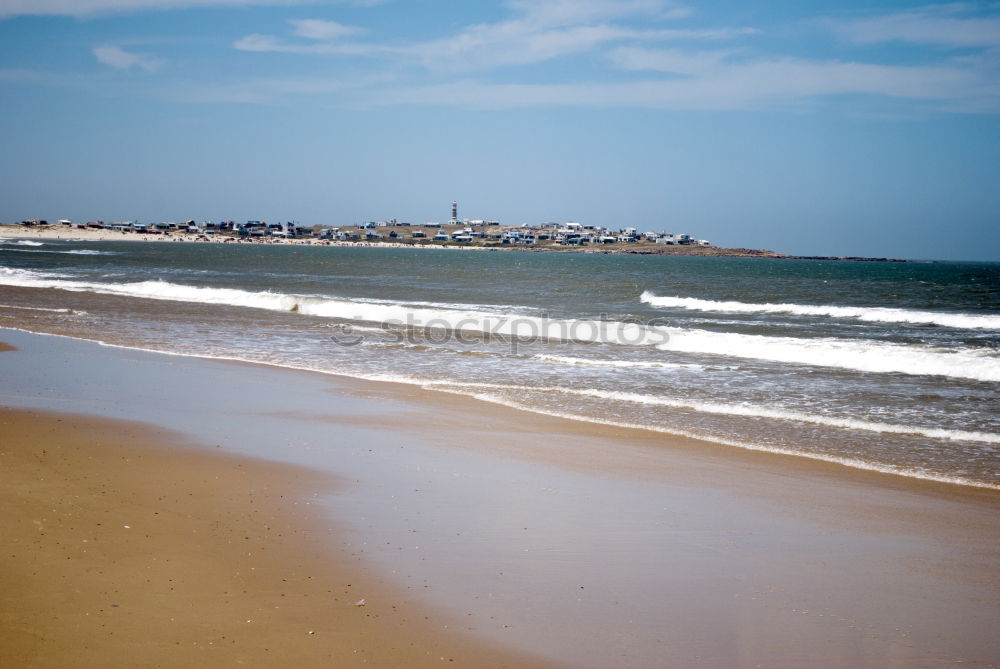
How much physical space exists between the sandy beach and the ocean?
191 centimetres

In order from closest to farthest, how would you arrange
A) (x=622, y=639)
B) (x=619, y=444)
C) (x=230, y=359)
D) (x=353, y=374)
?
(x=622, y=639) → (x=619, y=444) → (x=353, y=374) → (x=230, y=359)

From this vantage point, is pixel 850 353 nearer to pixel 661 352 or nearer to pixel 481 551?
pixel 661 352

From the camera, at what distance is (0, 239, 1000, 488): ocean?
35.3 ft

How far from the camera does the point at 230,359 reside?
632 inches

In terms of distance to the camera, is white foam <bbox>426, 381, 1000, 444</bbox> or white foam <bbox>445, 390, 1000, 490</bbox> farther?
white foam <bbox>426, 381, 1000, 444</bbox>

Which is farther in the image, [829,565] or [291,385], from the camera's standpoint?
[291,385]

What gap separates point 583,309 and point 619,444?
23.1m

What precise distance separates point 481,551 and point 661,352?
568 inches

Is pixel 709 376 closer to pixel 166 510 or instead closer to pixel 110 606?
pixel 166 510

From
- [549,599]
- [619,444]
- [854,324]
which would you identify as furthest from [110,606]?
[854,324]

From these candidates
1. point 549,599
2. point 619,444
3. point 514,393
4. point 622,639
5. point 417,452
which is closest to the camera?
point 622,639

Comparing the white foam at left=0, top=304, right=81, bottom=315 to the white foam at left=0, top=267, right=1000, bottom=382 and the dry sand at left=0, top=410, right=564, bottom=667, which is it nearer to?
the white foam at left=0, top=267, right=1000, bottom=382

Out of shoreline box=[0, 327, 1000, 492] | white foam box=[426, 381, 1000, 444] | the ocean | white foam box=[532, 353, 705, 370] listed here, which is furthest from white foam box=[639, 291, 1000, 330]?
shoreline box=[0, 327, 1000, 492]

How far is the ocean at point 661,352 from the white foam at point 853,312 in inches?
5.2
